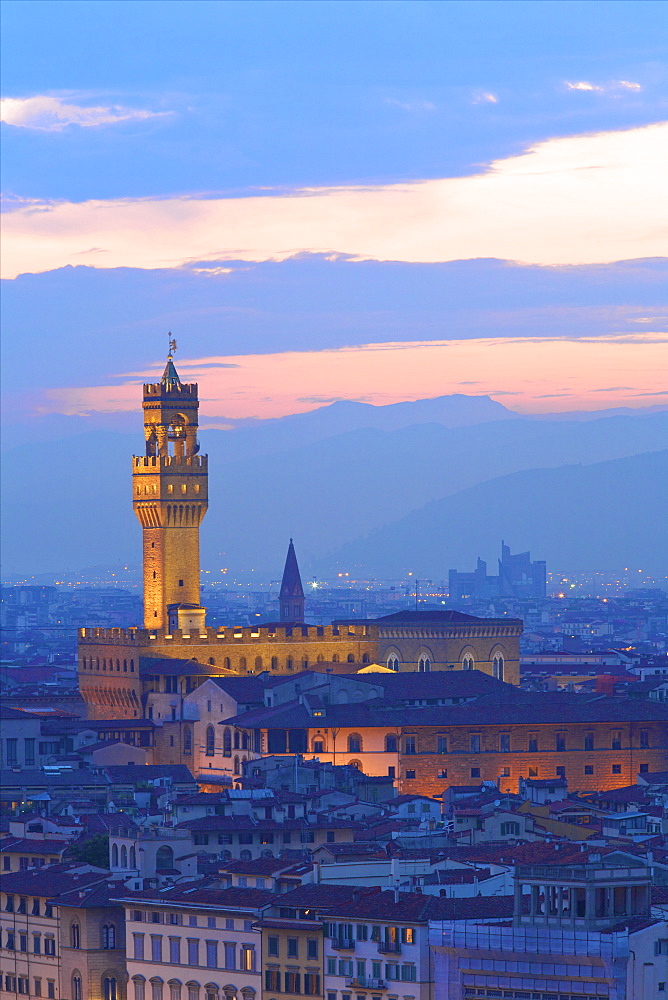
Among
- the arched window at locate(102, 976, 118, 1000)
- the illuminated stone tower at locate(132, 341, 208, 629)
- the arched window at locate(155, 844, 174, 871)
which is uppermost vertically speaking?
the illuminated stone tower at locate(132, 341, 208, 629)

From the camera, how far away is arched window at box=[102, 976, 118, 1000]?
70875 millimetres

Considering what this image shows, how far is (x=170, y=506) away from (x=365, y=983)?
64752mm

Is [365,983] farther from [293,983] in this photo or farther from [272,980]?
[272,980]

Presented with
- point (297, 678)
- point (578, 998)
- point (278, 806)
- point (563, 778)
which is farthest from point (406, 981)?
point (297, 678)

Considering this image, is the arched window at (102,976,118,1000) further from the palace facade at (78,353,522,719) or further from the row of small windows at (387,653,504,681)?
the row of small windows at (387,653,504,681)

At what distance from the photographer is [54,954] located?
2857 inches

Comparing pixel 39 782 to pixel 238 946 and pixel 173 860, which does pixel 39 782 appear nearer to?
pixel 173 860

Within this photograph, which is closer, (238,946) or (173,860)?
(238,946)

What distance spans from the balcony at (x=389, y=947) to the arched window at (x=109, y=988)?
32.3 feet

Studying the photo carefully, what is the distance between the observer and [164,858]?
249ft

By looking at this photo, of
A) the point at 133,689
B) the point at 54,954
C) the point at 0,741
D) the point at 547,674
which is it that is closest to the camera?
the point at 54,954

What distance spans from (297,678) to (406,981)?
47886 millimetres

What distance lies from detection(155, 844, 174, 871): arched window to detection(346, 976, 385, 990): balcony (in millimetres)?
12234

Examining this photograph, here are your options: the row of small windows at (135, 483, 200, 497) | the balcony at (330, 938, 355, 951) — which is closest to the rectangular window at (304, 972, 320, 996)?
the balcony at (330, 938, 355, 951)
